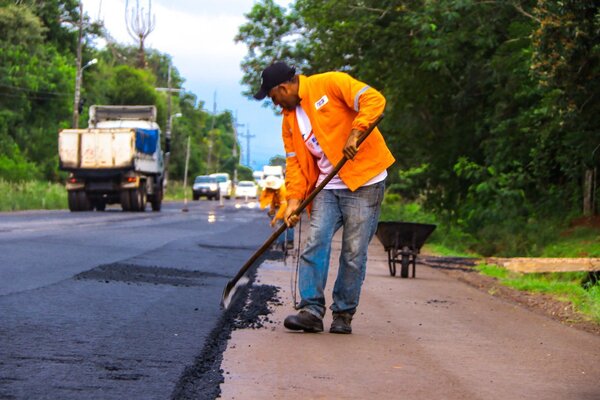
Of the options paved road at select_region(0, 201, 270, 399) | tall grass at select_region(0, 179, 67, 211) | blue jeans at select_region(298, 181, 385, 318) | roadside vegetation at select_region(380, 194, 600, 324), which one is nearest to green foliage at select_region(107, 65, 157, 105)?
tall grass at select_region(0, 179, 67, 211)

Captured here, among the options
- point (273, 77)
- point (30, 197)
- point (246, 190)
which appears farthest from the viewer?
point (246, 190)

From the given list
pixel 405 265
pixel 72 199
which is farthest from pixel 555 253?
pixel 72 199

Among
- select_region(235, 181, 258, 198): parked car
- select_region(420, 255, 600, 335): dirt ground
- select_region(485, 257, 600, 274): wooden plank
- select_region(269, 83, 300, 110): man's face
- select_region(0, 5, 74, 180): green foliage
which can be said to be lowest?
select_region(420, 255, 600, 335): dirt ground

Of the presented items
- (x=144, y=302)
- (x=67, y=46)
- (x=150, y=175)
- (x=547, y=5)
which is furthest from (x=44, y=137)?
(x=144, y=302)

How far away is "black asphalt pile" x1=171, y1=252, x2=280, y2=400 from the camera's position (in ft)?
17.1

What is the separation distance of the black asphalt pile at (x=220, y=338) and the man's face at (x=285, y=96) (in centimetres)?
157

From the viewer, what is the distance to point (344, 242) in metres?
7.73

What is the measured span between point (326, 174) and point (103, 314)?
1.88 metres

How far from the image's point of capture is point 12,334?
257 inches

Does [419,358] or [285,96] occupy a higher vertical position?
[285,96]

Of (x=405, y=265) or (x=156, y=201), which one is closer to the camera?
(x=405, y=265)

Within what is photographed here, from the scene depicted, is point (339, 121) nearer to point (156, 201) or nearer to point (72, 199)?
point (72, 199)

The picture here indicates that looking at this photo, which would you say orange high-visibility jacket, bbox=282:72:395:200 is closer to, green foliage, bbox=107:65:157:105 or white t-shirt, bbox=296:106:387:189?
white t-shirt, bbox=296:106:387:189

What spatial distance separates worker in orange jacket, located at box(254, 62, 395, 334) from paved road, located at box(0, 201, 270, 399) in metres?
0.84
